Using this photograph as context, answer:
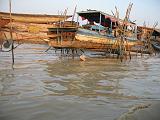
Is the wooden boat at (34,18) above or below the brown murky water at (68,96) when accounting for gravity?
above

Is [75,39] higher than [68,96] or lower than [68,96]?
higher

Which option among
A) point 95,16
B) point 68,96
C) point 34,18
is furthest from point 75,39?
point 34,18

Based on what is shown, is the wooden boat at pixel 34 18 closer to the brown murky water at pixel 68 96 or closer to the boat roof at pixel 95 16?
→ the boat roof at pixel 95 16

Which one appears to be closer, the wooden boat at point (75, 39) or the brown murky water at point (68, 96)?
the brown murky water at point (68, 96)

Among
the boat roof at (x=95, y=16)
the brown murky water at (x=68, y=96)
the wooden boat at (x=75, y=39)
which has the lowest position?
the brown murky water at (x=68, y=96)

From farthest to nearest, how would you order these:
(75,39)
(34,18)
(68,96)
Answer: (34,18) < (75,39) < (68,96)

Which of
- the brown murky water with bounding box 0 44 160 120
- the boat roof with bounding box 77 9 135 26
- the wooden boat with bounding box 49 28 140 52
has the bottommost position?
the brown murky water with bounding box 0 44 160 120

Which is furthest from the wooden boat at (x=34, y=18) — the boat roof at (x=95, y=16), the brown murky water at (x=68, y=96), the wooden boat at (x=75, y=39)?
the brown murky water at (x=68, y=96)

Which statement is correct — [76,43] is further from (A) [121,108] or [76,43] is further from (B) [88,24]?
(A) [121,108]

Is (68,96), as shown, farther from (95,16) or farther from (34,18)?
(34,18)

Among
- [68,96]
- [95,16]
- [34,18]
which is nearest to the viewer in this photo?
[68,96]

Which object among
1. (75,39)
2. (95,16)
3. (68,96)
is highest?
(95,16)

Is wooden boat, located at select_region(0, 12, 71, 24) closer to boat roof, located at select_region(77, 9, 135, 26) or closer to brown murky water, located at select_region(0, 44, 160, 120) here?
boat roof, located at select_region(77, 9, 135, 26)

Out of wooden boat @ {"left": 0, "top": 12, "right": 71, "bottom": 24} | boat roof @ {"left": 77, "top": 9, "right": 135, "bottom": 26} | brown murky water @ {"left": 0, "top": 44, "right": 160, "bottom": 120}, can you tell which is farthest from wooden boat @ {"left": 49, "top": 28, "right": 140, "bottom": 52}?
wooden boat @ {"left": 0, "top": 12, "right": 71, "bottom": 24}
